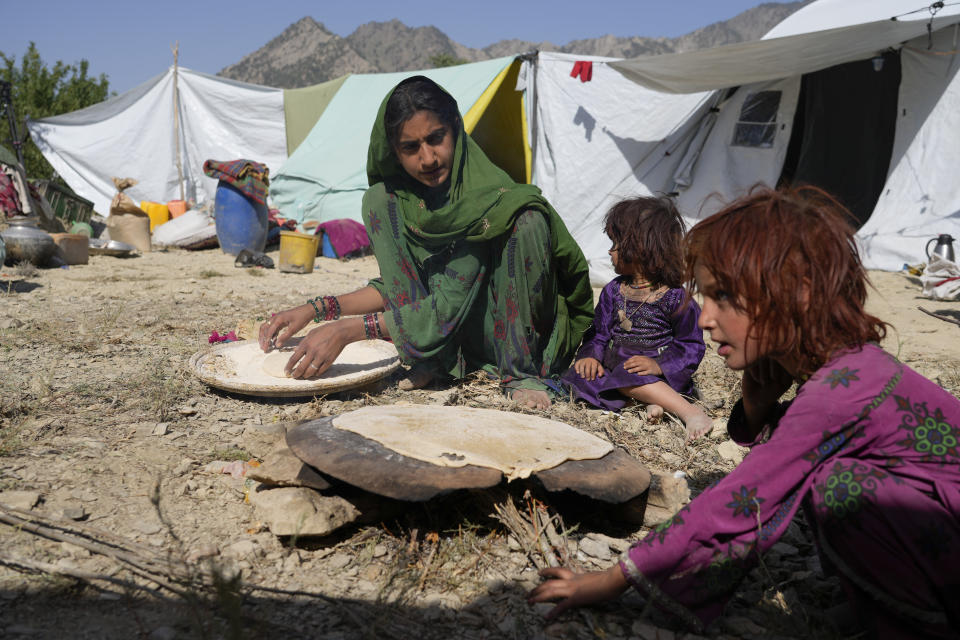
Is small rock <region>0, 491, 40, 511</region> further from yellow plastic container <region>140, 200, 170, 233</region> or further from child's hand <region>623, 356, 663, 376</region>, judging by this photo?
yellow plastic container <region>140, 200, 170, 233</region>

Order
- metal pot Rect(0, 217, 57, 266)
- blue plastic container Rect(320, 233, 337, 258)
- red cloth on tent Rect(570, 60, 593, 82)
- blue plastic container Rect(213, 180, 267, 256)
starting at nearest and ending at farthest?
1. metal pot Rect(0, 217, 57, 266)
2. red cloth on tent Rect(570, 60, 593, 82)
3. blue plastic container Rect(213, 180, 267, 256)
4. blue plastic container Rect(320, 233, 337, 258)

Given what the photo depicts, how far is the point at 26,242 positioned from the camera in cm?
531

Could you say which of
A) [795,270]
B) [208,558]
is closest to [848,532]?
[795,270]

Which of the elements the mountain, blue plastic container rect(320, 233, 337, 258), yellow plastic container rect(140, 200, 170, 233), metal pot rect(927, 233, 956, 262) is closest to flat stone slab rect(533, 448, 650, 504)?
metal pot rect(927, 233, 956, 262)

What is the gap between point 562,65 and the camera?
6758 millimetres

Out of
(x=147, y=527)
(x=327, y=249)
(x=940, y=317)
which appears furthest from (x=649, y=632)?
(x=327, y=249)

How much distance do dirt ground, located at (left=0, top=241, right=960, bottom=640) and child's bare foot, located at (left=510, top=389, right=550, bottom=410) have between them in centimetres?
5

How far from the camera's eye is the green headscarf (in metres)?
2.41

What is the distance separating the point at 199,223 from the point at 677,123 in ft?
18.3

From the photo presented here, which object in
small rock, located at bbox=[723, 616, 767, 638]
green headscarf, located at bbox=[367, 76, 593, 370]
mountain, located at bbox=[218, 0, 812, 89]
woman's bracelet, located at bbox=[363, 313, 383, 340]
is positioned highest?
mountain, located at bbox=[218, 0, 812, 89]

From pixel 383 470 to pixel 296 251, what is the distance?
503 cm

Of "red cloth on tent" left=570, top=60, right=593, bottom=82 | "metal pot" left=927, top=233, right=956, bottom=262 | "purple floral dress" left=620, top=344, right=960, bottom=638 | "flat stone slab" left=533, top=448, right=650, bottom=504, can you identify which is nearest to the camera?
"purple floral dress" left=620, top=344, right=960, bottom=638

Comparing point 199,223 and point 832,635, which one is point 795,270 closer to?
point 832,635

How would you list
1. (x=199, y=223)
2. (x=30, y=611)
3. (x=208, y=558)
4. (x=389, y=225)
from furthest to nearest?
(x=199, y=223) → (x=389, y=225) → (x=208, y=558) → (x=30, y=611)
